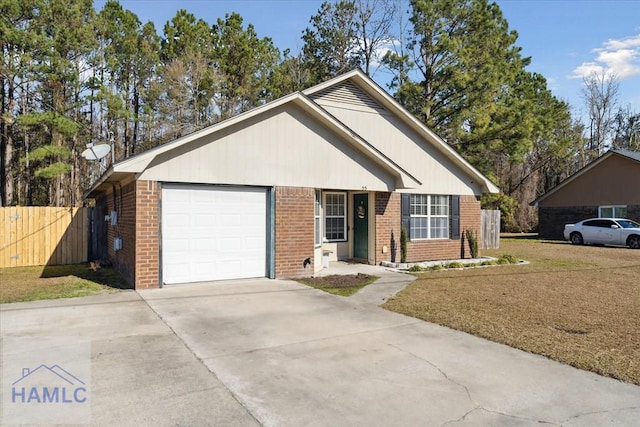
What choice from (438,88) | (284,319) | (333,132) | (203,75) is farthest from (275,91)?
(284,319)

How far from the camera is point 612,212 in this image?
2609cm

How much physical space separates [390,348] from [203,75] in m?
25.4

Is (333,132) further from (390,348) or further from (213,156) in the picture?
(390,348)

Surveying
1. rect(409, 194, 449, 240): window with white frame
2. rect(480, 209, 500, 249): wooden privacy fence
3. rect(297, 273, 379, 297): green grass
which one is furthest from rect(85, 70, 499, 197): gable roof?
rect(480, 209, 500, 249): wooden privacy fence

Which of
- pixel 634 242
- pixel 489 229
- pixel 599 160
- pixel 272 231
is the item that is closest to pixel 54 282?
pixel 272 231

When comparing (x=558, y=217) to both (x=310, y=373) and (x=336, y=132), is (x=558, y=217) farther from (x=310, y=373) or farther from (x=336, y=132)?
(x=310, y=373)

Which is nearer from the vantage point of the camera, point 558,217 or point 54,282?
point 54,282

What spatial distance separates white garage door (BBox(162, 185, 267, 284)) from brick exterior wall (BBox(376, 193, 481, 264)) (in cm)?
451

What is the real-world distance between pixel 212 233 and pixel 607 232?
21441 millimetres

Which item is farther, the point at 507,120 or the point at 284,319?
the point at 507,120

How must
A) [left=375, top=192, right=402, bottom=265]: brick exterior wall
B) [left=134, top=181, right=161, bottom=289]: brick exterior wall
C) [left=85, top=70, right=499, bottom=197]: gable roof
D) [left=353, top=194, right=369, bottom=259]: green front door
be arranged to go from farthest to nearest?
[left=353, top=194, right=369, bottom=259]: green front door, [left=375, top=192, right=402, bottom=265]: brick exterior wall, [left=134, top=181, right=161, bottom=289]: brick exterior wall, [left=85, top=70, right=499, bottom=197]: gable roof

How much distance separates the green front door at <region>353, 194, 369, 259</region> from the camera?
14.8 m

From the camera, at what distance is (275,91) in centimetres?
2938

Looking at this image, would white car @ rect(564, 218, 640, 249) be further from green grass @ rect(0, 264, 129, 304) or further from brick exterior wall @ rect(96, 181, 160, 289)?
green grass @ rect(0, 264, 129, 304)
